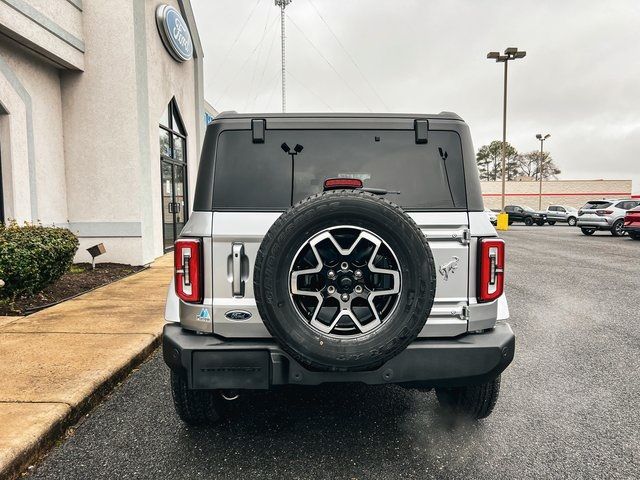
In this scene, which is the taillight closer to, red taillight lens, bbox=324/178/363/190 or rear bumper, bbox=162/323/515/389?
rear bumper, bbox=162/323/515/389

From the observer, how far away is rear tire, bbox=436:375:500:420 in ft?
9.59

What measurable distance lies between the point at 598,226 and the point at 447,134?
21.8 metres

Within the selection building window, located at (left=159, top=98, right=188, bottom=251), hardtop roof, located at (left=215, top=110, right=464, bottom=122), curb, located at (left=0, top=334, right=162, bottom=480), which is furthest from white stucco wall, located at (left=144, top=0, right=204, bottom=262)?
hardtop roof, located at (left=215, top=110, right=464, bottom=122)

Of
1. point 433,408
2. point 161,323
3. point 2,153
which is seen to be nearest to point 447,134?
point 433,408

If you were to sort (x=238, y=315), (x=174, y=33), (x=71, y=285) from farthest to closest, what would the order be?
(x=174, y=33), (x=71, y=285), (x=238, y=315)

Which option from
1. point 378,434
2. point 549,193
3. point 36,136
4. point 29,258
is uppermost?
point 549,193

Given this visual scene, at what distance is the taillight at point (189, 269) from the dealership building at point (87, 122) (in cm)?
701

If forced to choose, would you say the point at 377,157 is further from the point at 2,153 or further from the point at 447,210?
the point at 2,153

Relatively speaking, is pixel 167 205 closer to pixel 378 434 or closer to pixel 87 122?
pixel 87 122

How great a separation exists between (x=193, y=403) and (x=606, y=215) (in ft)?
74.7

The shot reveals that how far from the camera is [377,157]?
272cm

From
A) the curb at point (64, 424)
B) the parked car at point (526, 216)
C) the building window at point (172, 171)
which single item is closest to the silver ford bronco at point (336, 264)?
the curb at point (64, 424)

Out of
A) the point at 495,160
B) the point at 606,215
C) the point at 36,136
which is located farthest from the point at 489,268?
the point at 495,160

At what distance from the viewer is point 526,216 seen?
34438 mm
